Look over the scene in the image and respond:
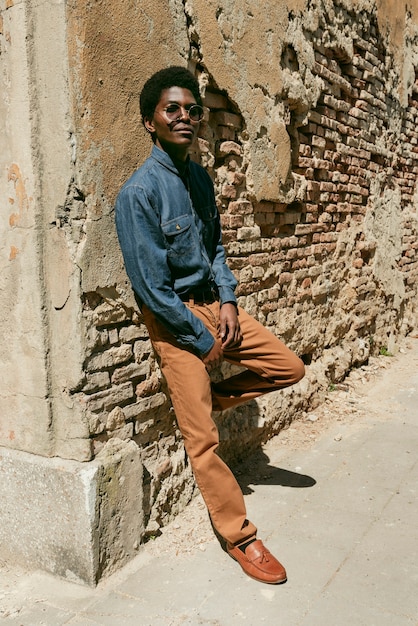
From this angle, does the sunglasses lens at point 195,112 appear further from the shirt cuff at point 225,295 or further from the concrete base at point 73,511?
the concrete base at point 73,511

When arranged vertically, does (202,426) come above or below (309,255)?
below

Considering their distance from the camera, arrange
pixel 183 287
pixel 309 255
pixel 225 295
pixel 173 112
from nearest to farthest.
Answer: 1. pixel 173 112
2. pixel 183 287
3. pixel 225 295
4. pixel 309 255

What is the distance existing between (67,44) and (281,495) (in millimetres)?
2464

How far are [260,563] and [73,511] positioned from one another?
0.82 m

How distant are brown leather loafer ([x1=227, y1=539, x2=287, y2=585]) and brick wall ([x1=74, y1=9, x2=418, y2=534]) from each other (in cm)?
51

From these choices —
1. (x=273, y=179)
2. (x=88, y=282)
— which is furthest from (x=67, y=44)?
(x=273, y=179)

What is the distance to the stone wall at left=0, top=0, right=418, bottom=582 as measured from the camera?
7.90 ft

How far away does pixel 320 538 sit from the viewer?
9.37 ft

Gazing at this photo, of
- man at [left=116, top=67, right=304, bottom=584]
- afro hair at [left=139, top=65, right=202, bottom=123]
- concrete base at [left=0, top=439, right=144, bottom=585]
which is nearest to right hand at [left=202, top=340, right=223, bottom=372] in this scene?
man at [left=116, top=67, right=304, bottom=584]

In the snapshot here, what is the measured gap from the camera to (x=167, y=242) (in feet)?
8.29

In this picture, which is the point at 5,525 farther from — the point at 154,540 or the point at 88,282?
the point at 88,282

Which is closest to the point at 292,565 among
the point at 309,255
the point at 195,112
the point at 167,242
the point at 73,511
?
the point at 73,511

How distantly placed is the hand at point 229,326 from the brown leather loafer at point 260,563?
0.88 metres

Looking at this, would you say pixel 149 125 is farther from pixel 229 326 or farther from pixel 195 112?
pixel 229 326
